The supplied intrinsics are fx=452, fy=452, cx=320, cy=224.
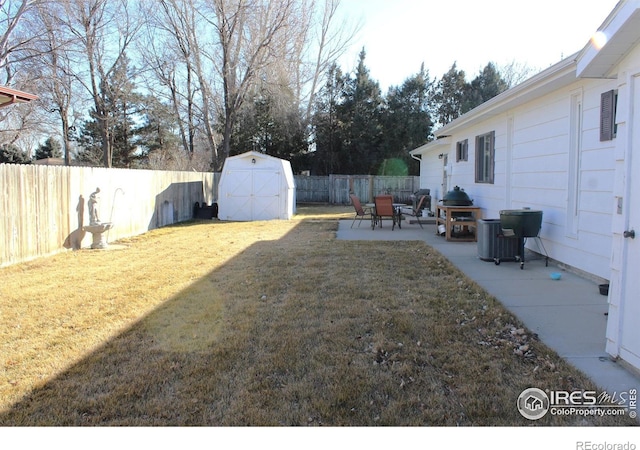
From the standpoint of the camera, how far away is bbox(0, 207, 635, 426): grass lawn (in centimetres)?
271

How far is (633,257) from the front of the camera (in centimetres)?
305

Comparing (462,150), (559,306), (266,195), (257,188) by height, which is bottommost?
(559,306)

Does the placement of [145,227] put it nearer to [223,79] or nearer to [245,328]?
[245,328]

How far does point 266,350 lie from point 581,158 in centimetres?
491

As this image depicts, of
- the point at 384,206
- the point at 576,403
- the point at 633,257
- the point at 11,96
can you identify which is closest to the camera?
the point at 576,403

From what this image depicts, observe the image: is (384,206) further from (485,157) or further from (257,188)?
(257,188)

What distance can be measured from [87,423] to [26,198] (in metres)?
6.21

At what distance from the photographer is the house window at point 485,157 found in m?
9.69

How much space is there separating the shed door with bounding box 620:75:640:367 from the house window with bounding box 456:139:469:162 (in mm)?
8977

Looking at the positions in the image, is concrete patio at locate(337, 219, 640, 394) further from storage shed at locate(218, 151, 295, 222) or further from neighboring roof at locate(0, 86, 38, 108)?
storage shed at locate(218, 151, 295, 222)

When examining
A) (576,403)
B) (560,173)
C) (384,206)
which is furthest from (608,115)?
(384,206)

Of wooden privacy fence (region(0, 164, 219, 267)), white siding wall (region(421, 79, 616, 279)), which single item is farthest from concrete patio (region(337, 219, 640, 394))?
wooden privacy fence (region(0, 164, 219, 267))

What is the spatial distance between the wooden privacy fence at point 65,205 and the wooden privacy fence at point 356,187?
456 inches

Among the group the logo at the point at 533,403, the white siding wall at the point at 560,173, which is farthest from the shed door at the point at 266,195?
the logo at the point at 533,403
